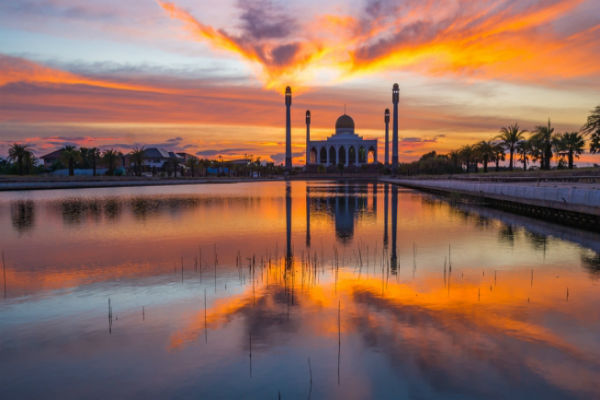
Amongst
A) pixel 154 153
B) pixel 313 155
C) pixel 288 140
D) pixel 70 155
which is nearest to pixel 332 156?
pixel 313 155

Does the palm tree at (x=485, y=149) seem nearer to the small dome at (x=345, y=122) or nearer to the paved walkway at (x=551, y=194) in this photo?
the paved walkway at (x=551, y=194)

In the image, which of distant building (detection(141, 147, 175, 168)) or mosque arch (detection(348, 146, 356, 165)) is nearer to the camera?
distant building (detection(141, 147, 175, 168))

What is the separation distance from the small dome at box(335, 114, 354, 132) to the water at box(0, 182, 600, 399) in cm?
13320

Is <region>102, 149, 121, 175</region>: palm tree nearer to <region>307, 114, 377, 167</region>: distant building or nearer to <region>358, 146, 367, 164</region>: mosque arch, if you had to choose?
<region>307, 114, 377, 167</region>: distant building

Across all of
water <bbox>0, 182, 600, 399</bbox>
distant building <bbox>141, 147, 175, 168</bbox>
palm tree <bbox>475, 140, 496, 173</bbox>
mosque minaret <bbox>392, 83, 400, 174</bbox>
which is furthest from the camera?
distant building <bbox>141, 147, 175, 168</bbox>

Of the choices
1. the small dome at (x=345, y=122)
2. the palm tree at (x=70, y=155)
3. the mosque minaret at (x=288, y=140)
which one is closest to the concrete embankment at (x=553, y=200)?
the palm tree at (x=70, y=155)

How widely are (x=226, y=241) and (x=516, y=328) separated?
11187 millimetres

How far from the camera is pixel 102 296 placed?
940 centimetres

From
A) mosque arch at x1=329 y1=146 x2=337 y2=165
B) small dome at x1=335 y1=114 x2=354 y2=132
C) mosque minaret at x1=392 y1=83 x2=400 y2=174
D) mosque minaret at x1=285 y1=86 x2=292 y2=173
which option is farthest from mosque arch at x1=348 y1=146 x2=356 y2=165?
mosque minaret at x1=392 y1=83 x2=400 y2=174

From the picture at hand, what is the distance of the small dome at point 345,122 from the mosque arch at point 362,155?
8843 mm

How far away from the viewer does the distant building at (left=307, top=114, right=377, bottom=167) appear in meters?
141

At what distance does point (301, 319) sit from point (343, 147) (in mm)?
137095

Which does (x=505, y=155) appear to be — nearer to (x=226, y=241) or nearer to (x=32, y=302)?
(x=226, y=241)

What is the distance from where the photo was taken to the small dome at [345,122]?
483 feet
